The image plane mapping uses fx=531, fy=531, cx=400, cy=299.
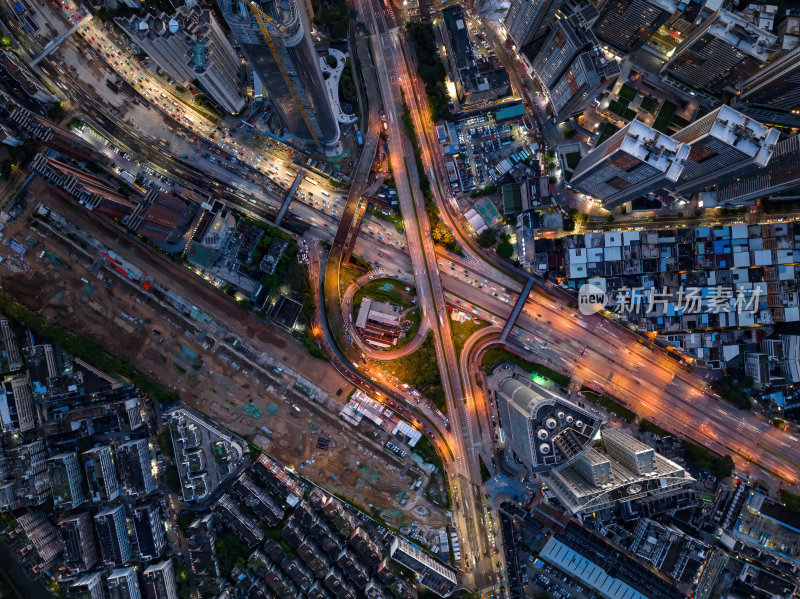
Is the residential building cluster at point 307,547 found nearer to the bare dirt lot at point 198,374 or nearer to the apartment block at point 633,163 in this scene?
the bare dirt lot at point 198,374

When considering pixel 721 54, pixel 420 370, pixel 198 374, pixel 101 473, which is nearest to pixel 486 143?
pixel 721 54

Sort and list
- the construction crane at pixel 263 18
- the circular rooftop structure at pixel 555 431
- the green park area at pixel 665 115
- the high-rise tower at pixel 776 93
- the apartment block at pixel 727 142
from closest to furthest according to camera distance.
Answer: the construction crane at pixel 263 18, the circular rooftop structure at pixel 555 431, the apartment block at pixel 727 142, the high-rise tower at pixel 776 93, the green park area at pixel 665 115

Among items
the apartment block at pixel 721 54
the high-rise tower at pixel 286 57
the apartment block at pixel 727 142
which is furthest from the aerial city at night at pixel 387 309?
the high-rise tower at pixel 286 57

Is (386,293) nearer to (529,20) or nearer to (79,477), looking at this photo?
(529,20)

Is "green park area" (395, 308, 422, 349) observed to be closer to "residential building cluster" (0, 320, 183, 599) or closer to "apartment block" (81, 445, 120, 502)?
"residential building cluster" (0, 320, 183, 599)

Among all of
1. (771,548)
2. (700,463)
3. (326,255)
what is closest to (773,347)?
(700,463)

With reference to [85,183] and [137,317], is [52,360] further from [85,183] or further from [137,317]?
[85,183]

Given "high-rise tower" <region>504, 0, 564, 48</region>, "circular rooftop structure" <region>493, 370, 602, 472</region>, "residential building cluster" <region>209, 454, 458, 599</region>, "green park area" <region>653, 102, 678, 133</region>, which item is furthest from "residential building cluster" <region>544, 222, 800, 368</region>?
"residential building cluster" <region>209, 454, 458, 599</region>
